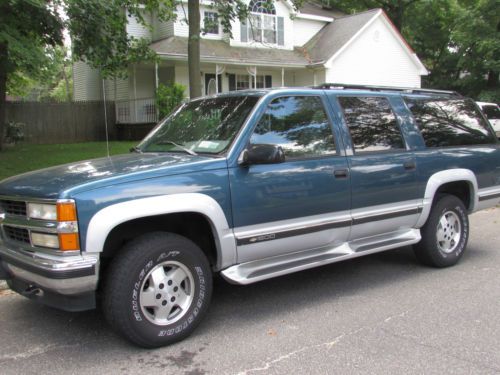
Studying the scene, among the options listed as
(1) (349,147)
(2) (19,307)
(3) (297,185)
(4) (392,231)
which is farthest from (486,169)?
(2) (19,307)

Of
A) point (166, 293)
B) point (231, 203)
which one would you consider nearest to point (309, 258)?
point (231, 203)

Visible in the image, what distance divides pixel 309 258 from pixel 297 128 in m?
1.17

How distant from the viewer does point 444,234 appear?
5.75m

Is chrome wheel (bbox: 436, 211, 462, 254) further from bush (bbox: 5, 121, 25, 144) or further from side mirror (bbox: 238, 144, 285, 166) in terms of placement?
bush (bbox: 5, 121, 25, 144)

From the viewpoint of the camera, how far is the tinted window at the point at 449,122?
5.59 m

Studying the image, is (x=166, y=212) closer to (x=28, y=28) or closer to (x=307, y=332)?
(x=307, y=332)

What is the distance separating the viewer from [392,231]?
5223 millimetres

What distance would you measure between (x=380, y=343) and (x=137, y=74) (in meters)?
20.6

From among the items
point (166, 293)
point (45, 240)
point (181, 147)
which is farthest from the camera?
point (181, 147)

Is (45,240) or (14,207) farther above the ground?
(14,207)

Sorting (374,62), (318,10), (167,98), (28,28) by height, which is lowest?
(167,98)

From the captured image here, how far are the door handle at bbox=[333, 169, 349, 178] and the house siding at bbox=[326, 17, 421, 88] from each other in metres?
19.8

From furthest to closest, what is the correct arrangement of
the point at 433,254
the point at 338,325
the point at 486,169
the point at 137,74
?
the point at 137,74, the point at 486,169, the point at 433,254, the point at 338,325

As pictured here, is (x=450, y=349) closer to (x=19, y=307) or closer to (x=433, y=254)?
(x=433, y=254)
